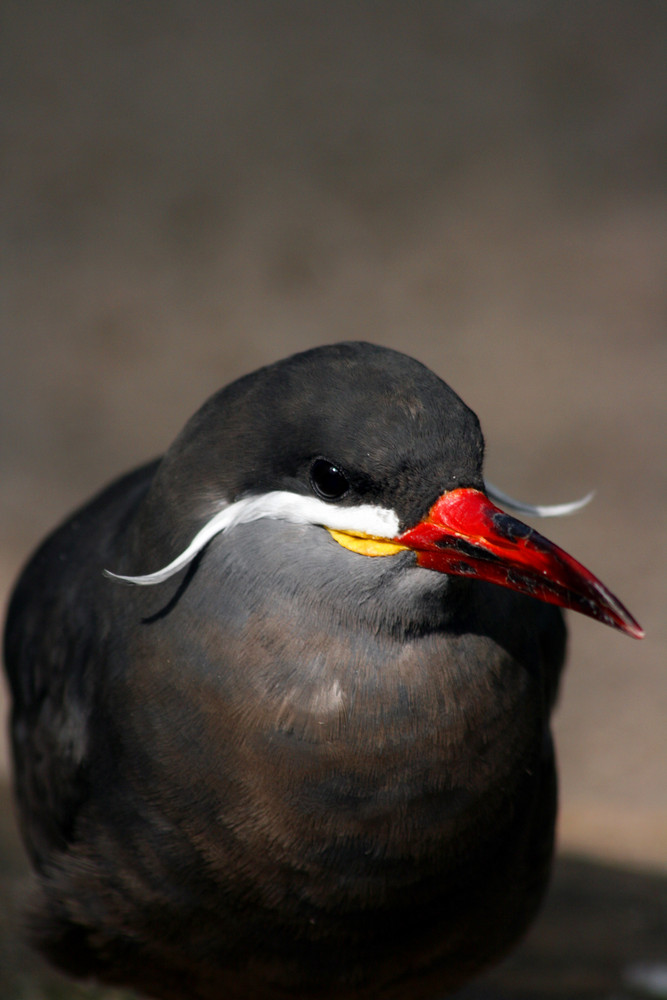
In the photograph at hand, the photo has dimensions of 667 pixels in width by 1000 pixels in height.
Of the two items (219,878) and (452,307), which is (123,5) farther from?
(219,878)

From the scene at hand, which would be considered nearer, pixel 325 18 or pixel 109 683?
pixel 109 683

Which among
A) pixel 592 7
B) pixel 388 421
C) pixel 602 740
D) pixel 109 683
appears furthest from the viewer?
pixel 592 7

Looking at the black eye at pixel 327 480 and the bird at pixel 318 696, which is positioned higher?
the black eye at pixel 327 480

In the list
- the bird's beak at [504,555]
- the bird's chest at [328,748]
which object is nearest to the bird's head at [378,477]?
the bird's beak at [504,555]

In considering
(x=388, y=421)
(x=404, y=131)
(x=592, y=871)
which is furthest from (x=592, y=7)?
(x=388, y=421)

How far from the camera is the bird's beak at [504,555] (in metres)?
2.34

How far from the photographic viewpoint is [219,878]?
106 inches

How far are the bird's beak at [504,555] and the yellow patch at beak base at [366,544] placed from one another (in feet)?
0.14

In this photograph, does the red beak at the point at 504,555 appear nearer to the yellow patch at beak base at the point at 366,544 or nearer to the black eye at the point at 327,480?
the yellow patch at beak base at the point at 366,544

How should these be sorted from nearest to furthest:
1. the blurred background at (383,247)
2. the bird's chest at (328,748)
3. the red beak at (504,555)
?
the red beak at (504,555), the bird's chest at (328,748), the blurred background at (383,247)

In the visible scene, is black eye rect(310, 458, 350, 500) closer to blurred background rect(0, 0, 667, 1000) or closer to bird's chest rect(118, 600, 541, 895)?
bird's chest rect(118, 600, 541, 895)

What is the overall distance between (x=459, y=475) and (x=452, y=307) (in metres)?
5.34

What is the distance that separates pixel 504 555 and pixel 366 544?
28 cm

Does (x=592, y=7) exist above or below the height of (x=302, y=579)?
above
